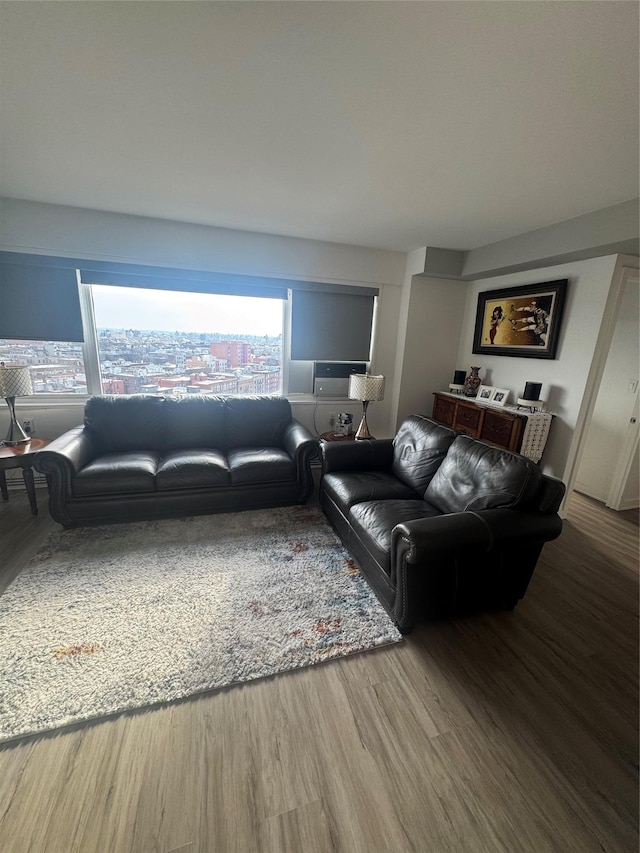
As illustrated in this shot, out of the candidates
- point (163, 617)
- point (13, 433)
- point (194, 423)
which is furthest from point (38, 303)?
point (163, 617)

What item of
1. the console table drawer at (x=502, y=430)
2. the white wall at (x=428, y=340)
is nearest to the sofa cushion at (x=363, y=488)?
the console table drawer at (x=502, y=430)

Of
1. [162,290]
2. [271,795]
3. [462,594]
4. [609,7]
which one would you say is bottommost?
[271,795]

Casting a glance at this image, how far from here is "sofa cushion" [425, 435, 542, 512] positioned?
5.91 ft

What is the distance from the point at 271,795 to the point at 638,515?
383cm

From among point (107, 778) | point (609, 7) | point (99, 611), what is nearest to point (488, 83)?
point (609, 7)

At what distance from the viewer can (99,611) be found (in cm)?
181

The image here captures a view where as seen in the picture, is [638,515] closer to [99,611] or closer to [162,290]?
[99,611]

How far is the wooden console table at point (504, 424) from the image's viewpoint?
2.97 metres

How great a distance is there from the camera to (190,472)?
8.77 ft

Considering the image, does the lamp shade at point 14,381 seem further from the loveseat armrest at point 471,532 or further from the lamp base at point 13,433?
the loveseat armrest at point 471,532

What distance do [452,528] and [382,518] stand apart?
0.49 m

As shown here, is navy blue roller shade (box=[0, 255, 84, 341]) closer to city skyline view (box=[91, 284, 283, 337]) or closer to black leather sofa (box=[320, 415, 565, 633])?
city skyline view (box=[91, 284, 283, 337])

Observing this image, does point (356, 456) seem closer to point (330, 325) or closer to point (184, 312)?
point (330, 325)

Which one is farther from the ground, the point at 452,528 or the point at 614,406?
the point at 614,406
